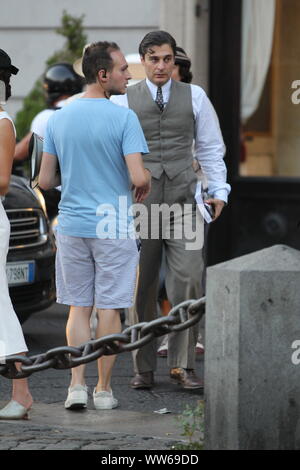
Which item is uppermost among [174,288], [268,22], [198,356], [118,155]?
[268,22]

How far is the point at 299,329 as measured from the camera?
488 cm

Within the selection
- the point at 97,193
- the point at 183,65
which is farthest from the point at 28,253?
the point at 97,193

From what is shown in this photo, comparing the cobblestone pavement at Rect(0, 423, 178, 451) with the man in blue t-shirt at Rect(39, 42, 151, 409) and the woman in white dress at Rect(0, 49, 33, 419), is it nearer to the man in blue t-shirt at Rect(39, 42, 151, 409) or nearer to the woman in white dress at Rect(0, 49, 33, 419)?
the woman in white dress at Rect(0, 49, 33, 419)

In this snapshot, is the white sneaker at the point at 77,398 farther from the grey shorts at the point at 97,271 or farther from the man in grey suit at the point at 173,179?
the man in grey suit at the point at 173,179

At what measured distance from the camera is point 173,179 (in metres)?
7.38

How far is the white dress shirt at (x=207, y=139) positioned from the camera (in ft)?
24.3

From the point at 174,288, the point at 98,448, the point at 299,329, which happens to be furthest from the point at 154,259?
the point at 299,329

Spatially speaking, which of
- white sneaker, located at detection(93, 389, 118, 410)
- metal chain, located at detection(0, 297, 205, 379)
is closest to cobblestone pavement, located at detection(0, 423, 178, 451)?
metal chain, located at detection(0, 297, 205, 379)

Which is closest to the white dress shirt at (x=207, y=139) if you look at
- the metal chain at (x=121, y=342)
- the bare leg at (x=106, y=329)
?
the bare leg at (x=106, y=329)

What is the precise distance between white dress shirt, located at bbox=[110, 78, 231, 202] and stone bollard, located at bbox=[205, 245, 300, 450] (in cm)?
257

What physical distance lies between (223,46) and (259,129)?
84 cm

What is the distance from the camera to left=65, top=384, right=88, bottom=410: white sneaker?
670cm

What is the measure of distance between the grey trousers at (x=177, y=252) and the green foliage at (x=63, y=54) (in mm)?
5695

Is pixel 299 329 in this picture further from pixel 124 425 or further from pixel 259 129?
pixel 259 129
